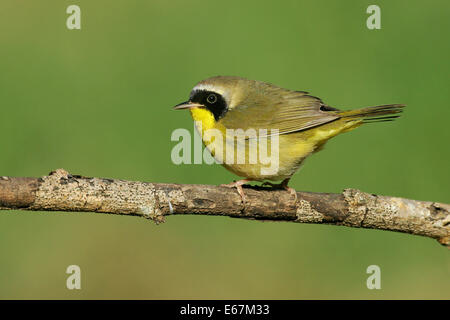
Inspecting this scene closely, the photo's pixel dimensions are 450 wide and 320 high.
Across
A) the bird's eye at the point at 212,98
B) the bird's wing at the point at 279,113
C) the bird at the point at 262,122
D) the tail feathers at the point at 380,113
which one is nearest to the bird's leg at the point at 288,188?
the bird at the point at 262,122

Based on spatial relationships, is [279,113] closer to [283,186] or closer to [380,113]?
[283,186]

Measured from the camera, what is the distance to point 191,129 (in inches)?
289

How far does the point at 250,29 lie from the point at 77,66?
238 cm

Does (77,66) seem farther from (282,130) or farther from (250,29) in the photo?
(282,130)

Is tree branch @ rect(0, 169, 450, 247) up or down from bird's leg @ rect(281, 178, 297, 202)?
down

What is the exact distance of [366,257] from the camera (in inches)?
285

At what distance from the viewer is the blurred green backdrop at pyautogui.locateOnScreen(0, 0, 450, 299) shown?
7328 mm

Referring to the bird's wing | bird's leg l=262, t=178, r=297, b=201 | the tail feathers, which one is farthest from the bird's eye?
the tail feathers

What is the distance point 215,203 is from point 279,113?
1.45m

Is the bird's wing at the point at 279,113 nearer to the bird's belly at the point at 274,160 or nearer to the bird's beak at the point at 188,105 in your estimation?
the bird's belly at the point at 274,160

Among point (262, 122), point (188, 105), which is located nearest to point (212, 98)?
point (188, 105)

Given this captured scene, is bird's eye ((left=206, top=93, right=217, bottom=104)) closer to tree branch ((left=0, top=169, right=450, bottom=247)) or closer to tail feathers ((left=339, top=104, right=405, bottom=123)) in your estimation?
tree branch ((left=0, top=169, right=450, bottom=247))

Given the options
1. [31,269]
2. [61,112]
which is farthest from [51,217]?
[61,112]

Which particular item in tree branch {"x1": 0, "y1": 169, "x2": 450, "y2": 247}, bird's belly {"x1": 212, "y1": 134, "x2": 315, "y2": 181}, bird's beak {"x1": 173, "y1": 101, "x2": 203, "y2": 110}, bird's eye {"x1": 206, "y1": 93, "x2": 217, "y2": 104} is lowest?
tree branch {"x1": 0, "y1": 169, "x2": 450, "y2": 247}
